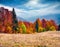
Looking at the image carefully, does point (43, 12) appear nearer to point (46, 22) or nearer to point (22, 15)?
point (46, 22)

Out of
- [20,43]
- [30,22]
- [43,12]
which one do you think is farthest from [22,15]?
[20,43]

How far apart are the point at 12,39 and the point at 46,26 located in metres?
1.04

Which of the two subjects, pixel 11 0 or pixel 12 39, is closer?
pixel 12 39

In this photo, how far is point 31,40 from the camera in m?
4.06

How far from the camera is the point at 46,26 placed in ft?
15.0

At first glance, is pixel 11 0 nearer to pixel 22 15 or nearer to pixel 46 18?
pixel 22 15

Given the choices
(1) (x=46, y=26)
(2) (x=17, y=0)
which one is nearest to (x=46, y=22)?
(1) (x=46, y=26)

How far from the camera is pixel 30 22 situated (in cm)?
453

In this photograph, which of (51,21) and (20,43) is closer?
(20,43)

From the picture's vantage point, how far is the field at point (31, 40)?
3895 mm

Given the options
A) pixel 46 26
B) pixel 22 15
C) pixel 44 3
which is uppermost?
pixel 44 3

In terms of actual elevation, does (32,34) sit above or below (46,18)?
below

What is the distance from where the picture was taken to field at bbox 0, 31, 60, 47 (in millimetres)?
3895

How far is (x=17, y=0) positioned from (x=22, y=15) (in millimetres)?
413
